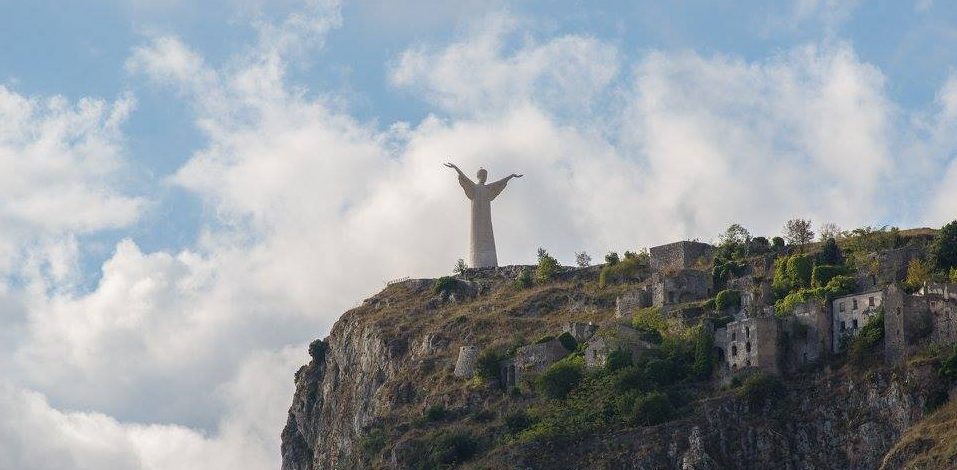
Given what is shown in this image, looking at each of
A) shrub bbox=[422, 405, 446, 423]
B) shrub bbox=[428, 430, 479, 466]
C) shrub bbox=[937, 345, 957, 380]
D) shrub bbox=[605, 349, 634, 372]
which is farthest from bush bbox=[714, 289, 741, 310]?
shrub bbox=[937, 345, 957, 380]

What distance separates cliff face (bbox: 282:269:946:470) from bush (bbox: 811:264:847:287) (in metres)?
9.61

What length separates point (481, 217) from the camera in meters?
138

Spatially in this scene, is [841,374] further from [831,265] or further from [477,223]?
[477,223]

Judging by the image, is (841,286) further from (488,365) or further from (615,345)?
(488,365)

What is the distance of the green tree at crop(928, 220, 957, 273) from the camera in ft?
350

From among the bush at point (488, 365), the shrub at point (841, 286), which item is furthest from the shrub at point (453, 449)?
the shrub at point (841, 286)

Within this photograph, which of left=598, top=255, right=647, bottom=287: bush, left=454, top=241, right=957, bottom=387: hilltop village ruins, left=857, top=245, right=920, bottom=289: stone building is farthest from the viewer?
left=598, top=255, right=647, bottom=287: bush

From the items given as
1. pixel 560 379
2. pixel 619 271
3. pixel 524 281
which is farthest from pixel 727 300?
pixel 524 281

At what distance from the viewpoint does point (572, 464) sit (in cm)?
10031

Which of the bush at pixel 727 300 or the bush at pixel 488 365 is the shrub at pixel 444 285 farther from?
the bush at pixel 727 300

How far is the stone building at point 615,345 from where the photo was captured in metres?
106

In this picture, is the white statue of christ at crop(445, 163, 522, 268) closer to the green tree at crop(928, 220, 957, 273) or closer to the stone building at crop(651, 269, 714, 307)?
the stone building at crop(651, 269, 714, 307)

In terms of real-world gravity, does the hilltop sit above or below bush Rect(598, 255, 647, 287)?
below

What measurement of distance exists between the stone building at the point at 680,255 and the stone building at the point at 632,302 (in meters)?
5.13
